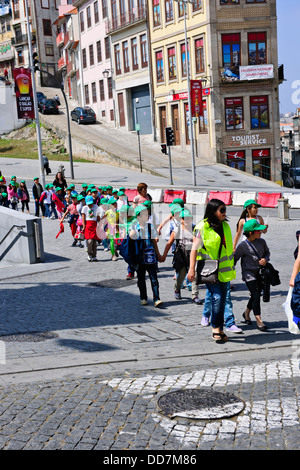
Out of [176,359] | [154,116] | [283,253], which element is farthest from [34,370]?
[154,116]

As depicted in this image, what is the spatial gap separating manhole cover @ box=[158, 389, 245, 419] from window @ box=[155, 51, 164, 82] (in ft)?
146

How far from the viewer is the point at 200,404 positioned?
605cm

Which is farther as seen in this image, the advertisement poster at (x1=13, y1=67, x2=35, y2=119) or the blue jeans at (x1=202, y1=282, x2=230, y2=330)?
the advertisement poster at (x1=13, y1=67, x2=35, y2=119)

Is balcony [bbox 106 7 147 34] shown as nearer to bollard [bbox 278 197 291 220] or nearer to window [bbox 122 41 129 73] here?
window [bbox 122 41 129 73]

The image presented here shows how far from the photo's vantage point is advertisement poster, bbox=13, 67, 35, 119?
3319cm

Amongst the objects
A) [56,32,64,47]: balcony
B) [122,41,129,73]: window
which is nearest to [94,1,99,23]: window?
[122,41,129,73]: window

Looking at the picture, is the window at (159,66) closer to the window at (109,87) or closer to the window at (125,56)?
the window at (125,56)

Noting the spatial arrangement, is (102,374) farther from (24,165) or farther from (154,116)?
(154,116)

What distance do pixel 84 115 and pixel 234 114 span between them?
16.1 m

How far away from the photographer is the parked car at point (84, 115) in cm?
5491

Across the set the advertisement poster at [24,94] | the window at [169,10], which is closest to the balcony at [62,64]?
the window at [169,10]

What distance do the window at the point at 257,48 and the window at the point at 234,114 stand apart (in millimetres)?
2834

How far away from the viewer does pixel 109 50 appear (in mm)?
56156

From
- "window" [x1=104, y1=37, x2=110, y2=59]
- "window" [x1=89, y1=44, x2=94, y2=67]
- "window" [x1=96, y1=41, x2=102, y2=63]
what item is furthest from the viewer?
"window" [x1=89, y1=44, x2=94, y2=67]
